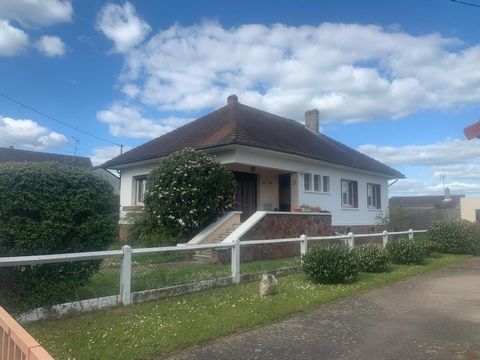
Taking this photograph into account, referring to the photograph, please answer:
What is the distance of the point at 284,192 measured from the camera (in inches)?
798

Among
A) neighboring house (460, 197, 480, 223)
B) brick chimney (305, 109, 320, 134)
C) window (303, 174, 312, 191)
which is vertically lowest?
neighboring house (460, 197, 480, 223)

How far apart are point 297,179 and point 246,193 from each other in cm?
237

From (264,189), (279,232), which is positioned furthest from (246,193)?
(279,232)

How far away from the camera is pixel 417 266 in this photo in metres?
13.3

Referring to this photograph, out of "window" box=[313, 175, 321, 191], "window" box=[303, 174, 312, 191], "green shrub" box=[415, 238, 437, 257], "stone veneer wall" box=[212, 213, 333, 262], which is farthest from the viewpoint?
"window" box=[313, 175, 321, 191]

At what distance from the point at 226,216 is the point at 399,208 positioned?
14.9 m

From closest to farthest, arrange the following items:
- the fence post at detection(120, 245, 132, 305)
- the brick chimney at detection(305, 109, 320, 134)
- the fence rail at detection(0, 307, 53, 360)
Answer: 1. the fence rail at detection(0, 307, 53, 360)
2. the fence post at detection(120, 245, 132, 305)
3. the brick chimney at detection(305, 109, 320, 134)

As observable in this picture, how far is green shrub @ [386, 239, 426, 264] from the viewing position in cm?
1363

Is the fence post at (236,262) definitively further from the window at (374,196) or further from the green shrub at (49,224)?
the window at (374,196)

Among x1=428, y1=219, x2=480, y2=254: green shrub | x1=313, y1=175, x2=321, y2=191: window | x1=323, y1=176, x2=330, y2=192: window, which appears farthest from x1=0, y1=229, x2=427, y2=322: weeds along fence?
x1=323, y1=176, x2=330, y2=192: window

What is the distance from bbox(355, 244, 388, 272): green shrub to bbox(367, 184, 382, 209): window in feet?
44.2

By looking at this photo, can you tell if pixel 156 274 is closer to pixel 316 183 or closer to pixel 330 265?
pixel 330 265

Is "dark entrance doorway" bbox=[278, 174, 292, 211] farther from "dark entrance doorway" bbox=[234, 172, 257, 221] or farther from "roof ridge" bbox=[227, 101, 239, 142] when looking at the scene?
"roof ridge" bbox=[227, 101, 239, 142]

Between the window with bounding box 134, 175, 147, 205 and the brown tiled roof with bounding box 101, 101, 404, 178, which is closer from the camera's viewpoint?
the brown tiled roof with bounding box 101, 101, 404, 178
